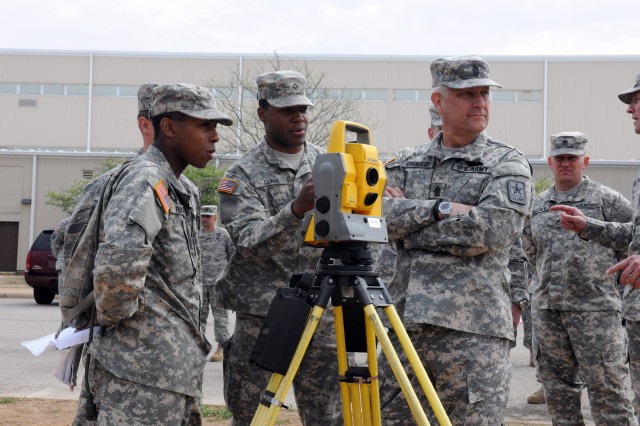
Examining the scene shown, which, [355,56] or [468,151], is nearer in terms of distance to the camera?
[468,151]

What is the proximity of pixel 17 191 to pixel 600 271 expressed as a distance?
31.3 meters

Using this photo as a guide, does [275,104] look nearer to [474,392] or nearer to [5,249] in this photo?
[474,392]

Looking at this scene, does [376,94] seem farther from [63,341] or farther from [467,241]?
[63,341]

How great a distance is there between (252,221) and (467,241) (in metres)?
1.16

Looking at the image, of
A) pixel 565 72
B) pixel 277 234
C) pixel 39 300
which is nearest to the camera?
pixel 277 234

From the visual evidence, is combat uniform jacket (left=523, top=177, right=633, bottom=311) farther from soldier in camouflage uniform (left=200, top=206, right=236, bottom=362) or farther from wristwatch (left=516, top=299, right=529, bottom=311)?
soldier in camouflage uniform (left=200, top=206, right=236, bottom=362)

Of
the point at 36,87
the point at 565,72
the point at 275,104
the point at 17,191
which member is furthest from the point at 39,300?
the point at 565,72

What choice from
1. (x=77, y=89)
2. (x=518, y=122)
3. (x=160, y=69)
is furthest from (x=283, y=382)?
(x=77, y=89)

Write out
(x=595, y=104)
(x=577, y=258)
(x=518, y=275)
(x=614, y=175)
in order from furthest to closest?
(x=595, y=104), (x=614, y=175), (x=577, y=258), (x=518, y=275)

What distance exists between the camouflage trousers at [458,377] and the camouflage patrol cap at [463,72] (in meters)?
1.21

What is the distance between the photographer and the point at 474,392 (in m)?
4.14

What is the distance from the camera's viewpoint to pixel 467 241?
420 centimetres

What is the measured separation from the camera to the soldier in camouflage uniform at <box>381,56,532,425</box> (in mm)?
4199

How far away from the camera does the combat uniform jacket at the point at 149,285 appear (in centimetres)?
364
